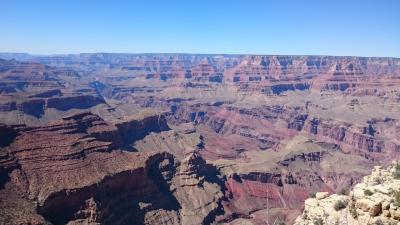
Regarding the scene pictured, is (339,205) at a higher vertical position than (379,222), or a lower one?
lower

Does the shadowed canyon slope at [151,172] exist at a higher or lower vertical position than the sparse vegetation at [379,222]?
lower

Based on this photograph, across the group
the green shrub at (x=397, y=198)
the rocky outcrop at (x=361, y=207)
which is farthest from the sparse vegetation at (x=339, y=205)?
Result: the green shrub at (x=397, y=198)

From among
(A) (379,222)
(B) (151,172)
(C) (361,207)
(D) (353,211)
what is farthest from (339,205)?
(B) (151,172)

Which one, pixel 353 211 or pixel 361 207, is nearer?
pixel 361 207

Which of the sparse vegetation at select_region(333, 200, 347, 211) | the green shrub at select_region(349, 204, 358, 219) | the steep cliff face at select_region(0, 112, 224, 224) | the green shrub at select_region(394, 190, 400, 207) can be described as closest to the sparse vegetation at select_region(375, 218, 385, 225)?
the green shrub at select_region(394, 190, 400, 207)

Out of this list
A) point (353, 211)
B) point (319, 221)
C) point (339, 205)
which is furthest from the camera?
point (339, 205)

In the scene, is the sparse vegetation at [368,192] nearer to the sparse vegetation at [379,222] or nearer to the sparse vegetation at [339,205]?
the sparse vegetation at [379,222]

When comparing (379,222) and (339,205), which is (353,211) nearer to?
(379,222)

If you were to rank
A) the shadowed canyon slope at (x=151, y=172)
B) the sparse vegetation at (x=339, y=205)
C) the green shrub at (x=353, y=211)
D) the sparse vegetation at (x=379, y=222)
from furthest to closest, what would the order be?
the shadowed canyon slope at (x=151, y=172) → the sparse vegetation at (x=339, y=205) → the green shrub at (x=353, y=211) → the sparse vegetation at (x=379, y=222)

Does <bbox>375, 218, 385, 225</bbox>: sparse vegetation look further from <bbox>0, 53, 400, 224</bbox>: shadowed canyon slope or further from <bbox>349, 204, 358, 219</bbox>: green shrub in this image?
<bbox>0, 53, 400, 224</bbox>: shadowed canyon slope

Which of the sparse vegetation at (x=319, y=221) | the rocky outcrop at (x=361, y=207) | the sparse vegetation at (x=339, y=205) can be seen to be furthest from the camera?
the sparse vegetation at (x=339, y=205)
